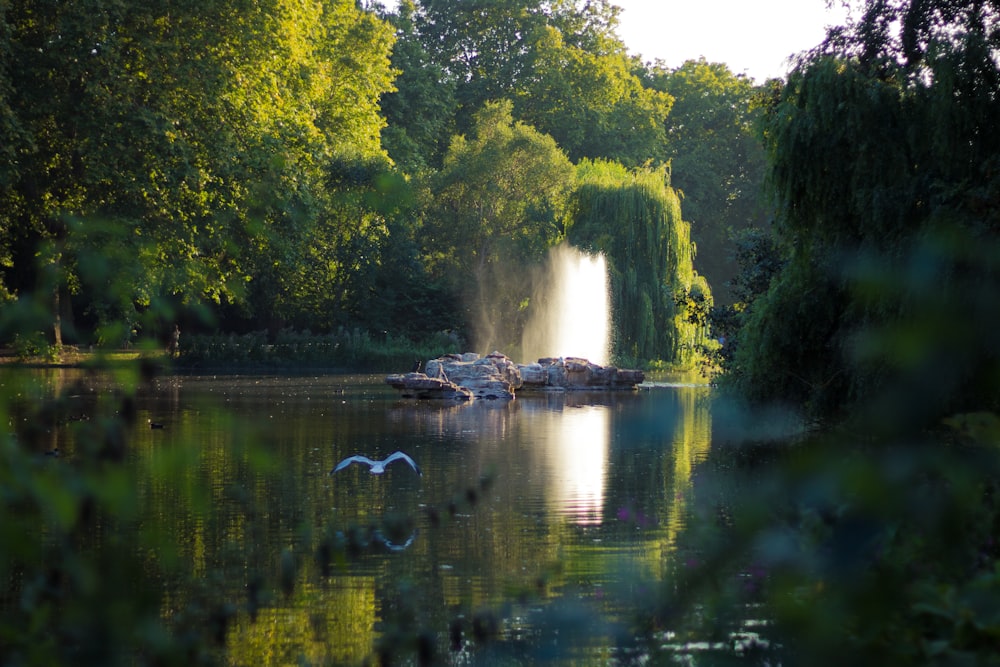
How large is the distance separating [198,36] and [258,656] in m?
26.8

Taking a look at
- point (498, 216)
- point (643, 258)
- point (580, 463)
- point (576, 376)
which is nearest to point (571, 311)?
point (643, 258)

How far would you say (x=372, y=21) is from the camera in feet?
158

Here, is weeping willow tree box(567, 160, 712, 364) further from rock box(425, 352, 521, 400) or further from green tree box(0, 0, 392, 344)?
green tree box(0, 0, 392, 344)

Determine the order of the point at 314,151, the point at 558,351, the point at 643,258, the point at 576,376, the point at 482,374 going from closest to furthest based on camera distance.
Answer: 1. the point at 482,374
2. the point at 314,151
3. the point at 576,376
4. the point at 643,258
5. the point at 558,351

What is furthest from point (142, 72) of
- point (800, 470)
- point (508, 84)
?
point (508, 84)

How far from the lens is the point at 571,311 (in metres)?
47.4

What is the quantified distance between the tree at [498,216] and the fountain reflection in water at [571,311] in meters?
1.10

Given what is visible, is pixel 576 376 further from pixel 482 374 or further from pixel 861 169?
pixel 861 169

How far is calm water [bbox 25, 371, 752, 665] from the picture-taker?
3.82m

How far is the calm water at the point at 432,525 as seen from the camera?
3823 millimetres

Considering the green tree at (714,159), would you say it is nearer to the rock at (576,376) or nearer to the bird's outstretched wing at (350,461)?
the rock at (576,376)

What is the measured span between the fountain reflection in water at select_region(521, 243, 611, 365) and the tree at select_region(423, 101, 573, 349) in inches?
43.2

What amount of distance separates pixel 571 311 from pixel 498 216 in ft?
17.6

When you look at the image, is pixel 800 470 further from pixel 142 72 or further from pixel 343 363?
pixel 343 363
